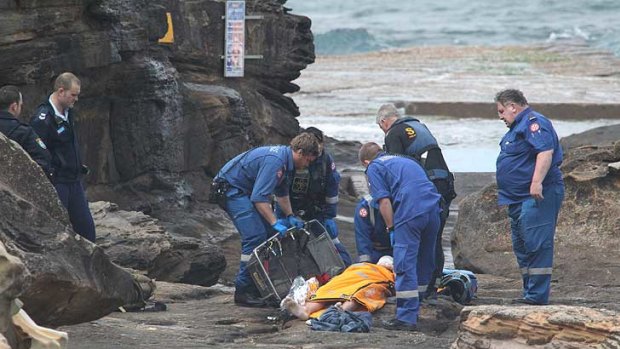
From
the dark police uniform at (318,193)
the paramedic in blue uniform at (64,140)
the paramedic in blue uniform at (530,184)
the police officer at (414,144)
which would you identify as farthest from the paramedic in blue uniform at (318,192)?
the paramedic in blue uniform at (64,140)

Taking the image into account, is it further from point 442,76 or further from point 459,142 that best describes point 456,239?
point 442,76

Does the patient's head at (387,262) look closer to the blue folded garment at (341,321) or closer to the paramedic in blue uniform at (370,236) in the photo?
the paramedic in blue uniform at (370,236)

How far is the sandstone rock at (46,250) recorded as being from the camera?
7.05 meters

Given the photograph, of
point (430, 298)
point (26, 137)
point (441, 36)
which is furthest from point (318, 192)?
point (441, 36)

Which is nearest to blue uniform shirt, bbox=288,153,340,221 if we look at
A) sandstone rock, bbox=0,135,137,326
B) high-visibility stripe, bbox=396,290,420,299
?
high-visibility stripe, bbox=396,290,420,299

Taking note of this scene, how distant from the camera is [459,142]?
2588 centimetres

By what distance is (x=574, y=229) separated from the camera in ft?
41.3

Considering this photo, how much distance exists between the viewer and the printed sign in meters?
19.1

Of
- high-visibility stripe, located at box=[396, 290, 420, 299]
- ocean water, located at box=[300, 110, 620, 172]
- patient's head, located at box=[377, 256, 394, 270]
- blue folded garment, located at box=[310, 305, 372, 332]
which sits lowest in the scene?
ocean water, located at box=[300, 110, 620, 172]

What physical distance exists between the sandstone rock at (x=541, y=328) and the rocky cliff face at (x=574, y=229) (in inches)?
176

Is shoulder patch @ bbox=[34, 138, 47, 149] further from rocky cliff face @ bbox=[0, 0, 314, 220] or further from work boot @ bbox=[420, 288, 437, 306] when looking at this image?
rocky cliff face @ bbox=[0, 0, 314, 220]

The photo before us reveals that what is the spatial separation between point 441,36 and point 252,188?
56347mm

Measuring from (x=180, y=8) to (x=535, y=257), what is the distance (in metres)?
8.75

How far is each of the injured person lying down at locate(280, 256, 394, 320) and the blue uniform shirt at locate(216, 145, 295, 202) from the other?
34.9 inches
